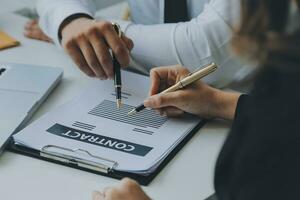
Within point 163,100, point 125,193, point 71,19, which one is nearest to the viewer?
point 125,193

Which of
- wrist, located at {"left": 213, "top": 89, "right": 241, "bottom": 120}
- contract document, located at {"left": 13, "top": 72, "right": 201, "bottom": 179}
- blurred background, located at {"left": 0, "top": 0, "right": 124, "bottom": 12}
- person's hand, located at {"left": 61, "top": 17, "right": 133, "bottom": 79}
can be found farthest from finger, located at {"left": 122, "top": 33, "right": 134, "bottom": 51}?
blurred background, located at {"left": 0, "top": 0, "right": 124, "bottom": 12}

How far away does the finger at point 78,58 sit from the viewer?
117cm

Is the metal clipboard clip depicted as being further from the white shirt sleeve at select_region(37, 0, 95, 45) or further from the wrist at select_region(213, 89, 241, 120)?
the white shirt sleeve at select_region(37, 0, 95, 45)

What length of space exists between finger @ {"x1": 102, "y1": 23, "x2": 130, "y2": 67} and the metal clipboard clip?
279 millimetres

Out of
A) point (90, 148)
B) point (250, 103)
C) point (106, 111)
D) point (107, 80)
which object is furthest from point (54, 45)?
point (250, 103)

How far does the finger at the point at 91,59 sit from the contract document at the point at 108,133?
63 millimetres

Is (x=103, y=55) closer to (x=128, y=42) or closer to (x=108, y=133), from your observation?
(x=128, y=42)

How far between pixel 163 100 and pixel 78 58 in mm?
258

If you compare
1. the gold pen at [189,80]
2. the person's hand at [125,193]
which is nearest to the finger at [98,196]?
the person's hand at [125,193]

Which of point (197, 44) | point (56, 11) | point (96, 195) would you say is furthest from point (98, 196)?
point (56, 11)

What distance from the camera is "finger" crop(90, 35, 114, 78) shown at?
1.12 meters

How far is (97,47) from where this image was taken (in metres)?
1.12

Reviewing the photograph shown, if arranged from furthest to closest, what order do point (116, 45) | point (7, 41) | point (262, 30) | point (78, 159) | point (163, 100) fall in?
point (7, 41), point (116, 45), point (163, 100), point (78, 159), point (262, 30)

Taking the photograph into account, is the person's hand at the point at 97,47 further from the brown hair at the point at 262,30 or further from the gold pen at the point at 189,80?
the brown hair at the point at 262,30
